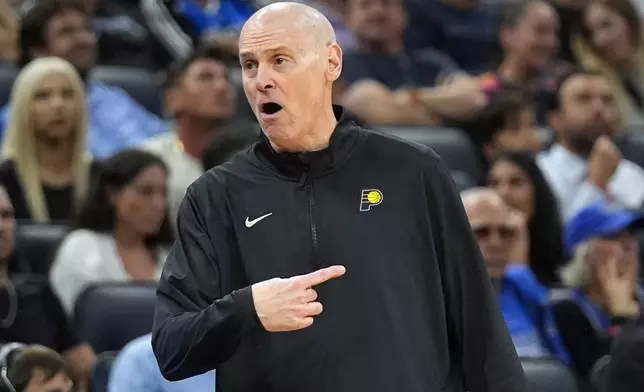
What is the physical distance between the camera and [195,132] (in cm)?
495

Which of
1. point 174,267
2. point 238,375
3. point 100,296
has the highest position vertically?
point 174,267

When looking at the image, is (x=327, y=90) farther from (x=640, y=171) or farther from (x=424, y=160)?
(x=640, y=171)

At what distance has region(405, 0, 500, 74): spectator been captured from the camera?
660cm

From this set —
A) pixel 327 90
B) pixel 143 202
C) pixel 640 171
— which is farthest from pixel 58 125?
pixel 327 90

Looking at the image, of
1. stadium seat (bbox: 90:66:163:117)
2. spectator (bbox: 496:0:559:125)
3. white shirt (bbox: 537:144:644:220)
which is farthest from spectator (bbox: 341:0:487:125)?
stadium seat (bbox: 90:66:163:117)

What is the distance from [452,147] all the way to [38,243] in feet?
5.40

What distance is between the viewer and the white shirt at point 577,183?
5.10m

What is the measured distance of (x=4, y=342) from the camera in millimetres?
3592

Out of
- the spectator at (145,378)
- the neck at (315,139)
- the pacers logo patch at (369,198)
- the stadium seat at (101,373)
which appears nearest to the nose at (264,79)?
the neck at (315,139)

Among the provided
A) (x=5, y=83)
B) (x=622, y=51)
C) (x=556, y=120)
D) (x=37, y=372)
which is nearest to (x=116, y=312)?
(x=37, y=372)

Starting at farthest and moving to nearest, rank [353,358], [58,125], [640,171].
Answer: [640,171] → [58,125] → [353,358]

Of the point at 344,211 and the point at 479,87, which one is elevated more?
the point at 344,211

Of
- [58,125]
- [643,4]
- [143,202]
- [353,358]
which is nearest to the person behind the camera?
[353,358]

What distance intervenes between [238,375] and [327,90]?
434 mm
